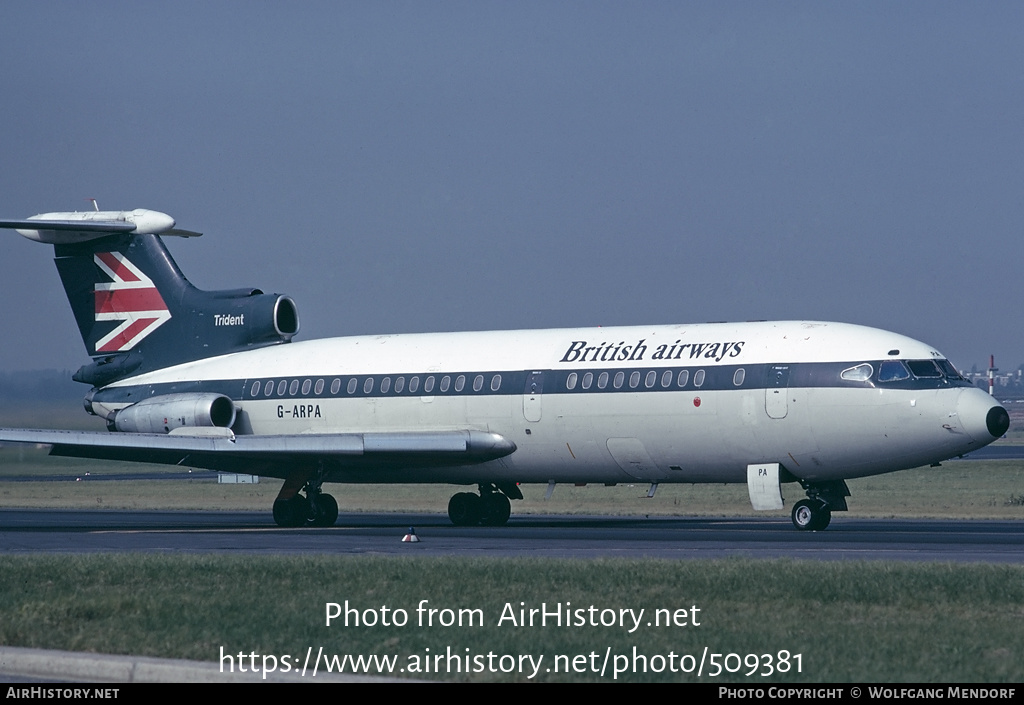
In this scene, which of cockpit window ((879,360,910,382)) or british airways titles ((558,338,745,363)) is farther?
british airways titles ((558,338,745,363))

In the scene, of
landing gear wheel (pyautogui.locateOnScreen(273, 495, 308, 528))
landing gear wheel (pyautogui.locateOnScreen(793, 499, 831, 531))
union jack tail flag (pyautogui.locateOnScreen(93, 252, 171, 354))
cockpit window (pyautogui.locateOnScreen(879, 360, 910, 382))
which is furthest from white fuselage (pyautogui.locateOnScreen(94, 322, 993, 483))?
union jack tail flag (pyautogui.locateOnScreen(93, 252, 171, 354))

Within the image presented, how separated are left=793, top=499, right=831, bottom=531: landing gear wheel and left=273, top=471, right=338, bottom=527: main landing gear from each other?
37.1 ft

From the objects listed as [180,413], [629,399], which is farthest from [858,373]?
[180,413]

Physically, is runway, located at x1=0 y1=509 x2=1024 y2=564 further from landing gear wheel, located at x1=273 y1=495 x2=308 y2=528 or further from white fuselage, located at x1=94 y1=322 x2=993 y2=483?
white fuselage, located at x1=94 y1=322 x2=993 y2=483

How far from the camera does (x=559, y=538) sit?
86.9ft

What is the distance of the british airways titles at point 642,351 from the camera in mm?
28516

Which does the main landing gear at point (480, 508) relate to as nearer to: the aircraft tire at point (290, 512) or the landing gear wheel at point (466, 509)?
the landing gear wheel at point (466, 509)

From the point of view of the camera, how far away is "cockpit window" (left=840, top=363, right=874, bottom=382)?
26656 mm

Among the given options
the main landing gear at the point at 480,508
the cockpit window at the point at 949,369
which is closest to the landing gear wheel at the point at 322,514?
the main landing gear at the point at 480,508

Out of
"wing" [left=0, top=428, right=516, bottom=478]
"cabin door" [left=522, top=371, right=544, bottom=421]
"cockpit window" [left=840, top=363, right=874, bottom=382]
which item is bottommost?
"wing" [left=0, top=428, right=516, bottom=478]

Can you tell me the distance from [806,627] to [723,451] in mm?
15119

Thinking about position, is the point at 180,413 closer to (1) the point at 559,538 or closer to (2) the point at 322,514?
(2) the point at 322,514

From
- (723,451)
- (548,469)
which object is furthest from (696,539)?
(548,469)

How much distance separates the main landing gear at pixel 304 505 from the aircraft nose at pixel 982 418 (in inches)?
583
